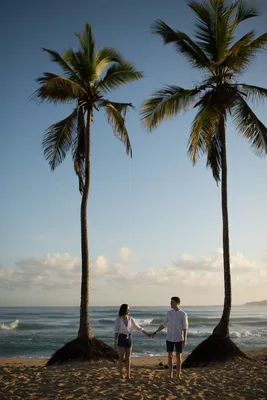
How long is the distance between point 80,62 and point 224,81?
5659mm

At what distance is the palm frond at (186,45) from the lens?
52.8 ft

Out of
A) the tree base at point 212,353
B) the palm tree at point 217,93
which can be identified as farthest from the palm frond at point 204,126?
the tree base at point 212,353

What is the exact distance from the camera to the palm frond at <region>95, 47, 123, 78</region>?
16.0 metres

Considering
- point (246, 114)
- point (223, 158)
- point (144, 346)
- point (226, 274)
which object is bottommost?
point (144, 346)

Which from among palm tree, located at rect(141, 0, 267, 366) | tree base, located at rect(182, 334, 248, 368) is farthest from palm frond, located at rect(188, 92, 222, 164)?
tree base, located at rect(182, 334, 248, 368)

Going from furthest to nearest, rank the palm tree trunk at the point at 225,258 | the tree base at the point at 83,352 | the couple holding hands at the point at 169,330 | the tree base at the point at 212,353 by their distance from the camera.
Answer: the palm tree trunk at the point at 225,258
the tree base at the point at 212,353
the tree base at the point at 83,352
the couple holding hands at the point at 169,330

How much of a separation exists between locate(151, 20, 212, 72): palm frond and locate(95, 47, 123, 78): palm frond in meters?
1.85

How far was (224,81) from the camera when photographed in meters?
16.2

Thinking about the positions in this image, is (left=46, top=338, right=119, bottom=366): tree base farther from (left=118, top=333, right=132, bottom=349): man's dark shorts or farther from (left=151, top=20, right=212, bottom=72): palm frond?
(left=151, top=20, right=212, bottom=72): palm frond

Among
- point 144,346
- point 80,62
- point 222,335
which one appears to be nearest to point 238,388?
point 222,335

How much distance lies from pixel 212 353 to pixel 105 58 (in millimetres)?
11517

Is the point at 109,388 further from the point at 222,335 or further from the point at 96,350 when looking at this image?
the point at 222,335

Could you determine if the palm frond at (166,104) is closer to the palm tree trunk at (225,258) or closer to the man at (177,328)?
the palm tree trunk at (225,258)

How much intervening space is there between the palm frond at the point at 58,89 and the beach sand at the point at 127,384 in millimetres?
9401
